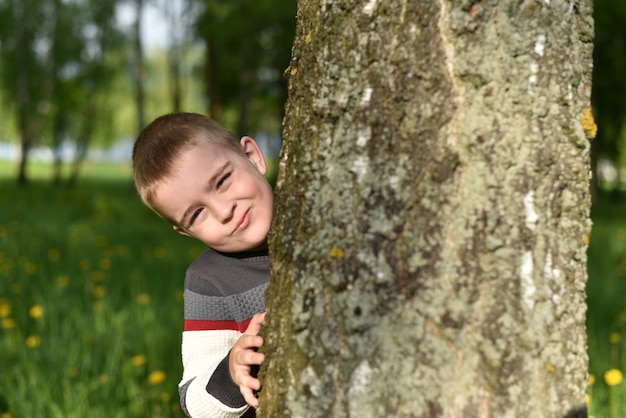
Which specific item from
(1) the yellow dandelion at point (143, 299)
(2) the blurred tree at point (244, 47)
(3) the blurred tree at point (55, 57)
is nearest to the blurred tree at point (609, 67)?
(2) the blurred tree at point (244, 47)

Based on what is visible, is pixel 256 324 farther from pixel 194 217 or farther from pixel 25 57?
pixel 25 57

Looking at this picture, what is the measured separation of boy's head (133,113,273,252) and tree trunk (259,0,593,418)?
37cm

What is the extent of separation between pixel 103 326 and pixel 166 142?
241 centimetres

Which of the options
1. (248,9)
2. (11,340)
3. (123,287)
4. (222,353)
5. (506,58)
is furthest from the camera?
(248,9)

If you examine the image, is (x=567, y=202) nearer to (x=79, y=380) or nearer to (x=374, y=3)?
(x=374, y=3)

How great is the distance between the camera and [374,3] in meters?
1.20

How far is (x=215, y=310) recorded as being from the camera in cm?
163

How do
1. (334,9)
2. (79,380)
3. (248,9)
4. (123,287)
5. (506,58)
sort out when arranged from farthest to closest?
(248,9)
(123,287)
(79,380)
(334,9)
(506,58)

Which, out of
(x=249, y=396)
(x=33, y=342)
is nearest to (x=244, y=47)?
(x=33, y=342)

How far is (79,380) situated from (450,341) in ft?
7.94

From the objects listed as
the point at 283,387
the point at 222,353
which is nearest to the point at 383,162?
the point at 283,387

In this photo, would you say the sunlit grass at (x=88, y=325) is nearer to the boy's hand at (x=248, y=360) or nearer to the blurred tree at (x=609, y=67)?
the boy's hand at (x=248, y=360)

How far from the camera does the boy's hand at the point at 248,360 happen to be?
4.56 feet

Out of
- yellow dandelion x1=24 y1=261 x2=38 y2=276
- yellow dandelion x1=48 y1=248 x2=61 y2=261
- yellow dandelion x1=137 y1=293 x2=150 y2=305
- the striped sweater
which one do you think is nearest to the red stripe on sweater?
the striped sweater
